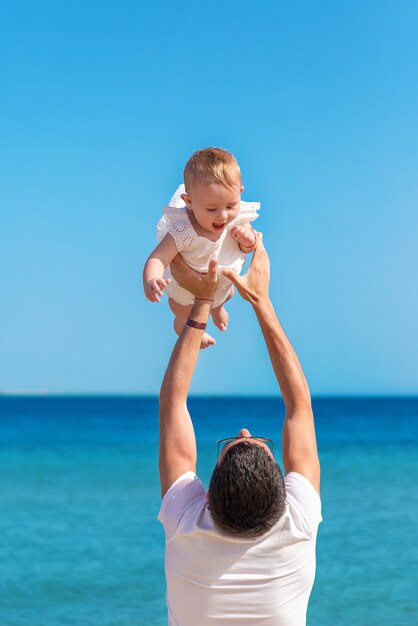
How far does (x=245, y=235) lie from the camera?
427 centimetres

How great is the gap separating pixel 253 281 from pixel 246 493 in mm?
1005

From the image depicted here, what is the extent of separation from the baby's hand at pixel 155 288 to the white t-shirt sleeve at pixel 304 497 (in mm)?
922

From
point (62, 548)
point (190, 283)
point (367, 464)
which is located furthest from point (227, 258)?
point (367, 464)

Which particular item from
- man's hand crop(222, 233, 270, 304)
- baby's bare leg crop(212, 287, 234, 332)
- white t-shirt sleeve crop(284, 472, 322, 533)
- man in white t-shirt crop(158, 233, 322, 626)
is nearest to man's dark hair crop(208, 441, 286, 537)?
man in white t-shirt crop(158, 233, 322, 626)

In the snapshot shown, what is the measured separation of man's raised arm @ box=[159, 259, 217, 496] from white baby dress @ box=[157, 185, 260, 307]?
23.4 inches

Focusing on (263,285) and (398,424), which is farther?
(398,424)

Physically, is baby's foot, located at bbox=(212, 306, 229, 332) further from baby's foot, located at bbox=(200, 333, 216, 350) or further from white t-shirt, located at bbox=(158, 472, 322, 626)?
white t-shirt, located at bbox=(158, 472, 322, 626)

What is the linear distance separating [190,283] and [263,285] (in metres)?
0.60

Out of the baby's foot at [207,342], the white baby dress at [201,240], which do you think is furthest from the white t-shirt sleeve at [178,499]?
the baby's foot at [207,342]

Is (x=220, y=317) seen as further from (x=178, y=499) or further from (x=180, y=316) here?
(x=178, y=499)

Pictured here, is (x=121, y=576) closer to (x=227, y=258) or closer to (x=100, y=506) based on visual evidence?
(x=100, y=506)

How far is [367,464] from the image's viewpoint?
27.2 m

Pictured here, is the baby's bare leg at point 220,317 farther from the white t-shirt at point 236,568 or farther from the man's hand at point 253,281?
the white t-shirt at point 236,568

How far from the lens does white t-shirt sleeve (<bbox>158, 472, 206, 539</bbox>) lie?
323 centimetres
